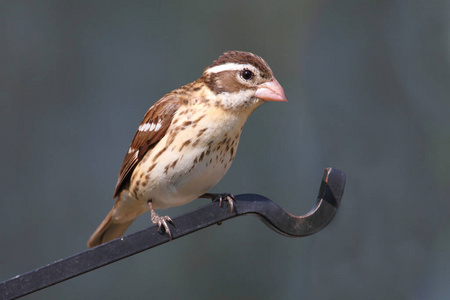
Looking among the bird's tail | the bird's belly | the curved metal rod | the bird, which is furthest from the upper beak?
the bird's tail

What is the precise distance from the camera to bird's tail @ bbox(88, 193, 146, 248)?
3340 millimetres

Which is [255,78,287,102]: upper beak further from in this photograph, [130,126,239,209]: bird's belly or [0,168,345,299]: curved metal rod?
[0,168,345,299]: curved metal rod

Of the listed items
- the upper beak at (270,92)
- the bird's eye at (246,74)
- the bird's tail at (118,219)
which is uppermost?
the bird's eye at (246,74)

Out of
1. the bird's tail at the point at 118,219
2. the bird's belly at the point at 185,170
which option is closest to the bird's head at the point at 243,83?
the bird's belly at the point at 185,170

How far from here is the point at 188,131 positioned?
9.39ft

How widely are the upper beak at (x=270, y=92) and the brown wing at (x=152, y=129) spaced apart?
0.35m

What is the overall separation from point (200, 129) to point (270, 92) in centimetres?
30

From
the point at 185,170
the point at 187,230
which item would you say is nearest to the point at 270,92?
the point at 185,170

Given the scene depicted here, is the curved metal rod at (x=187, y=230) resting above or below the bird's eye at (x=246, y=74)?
below

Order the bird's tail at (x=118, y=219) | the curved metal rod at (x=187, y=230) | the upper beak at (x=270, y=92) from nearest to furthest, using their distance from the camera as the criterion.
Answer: the curved metal rod at (x=187, y=230)
the upper beak at (x=270, y=92)
the bird's tail at (x=118, y=219)

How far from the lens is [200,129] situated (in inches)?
112

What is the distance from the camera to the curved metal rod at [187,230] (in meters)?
2.09

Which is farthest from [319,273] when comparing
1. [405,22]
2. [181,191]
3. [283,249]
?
[181,191]

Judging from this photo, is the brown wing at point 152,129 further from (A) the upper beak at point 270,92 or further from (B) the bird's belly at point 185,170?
(A) the upper beak at point 270,92
